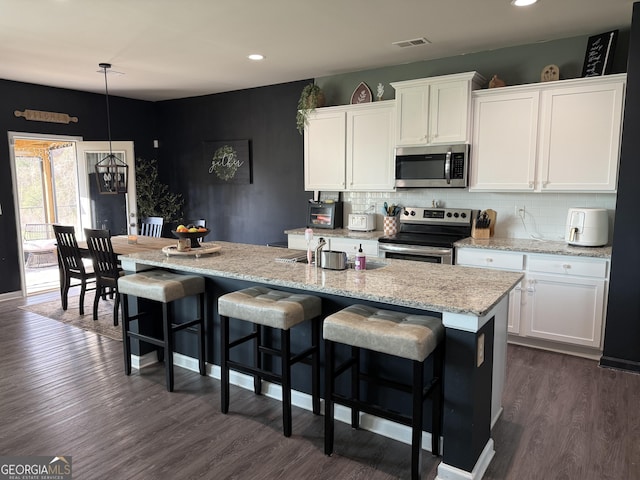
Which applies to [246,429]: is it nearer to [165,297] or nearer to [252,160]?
[165,297]

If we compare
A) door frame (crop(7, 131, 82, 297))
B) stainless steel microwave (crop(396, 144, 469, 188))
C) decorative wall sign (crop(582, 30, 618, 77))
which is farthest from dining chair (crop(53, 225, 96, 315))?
decorative wall sign (crop(582, 30, 618, 77))

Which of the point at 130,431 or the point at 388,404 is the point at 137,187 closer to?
the point at 130,431

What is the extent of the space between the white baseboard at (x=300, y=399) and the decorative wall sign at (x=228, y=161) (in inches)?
124

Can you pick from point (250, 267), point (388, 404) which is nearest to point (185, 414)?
point (250, 267)

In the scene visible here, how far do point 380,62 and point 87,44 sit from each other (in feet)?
8.97

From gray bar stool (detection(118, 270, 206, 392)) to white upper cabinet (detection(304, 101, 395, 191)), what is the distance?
7.63 feet

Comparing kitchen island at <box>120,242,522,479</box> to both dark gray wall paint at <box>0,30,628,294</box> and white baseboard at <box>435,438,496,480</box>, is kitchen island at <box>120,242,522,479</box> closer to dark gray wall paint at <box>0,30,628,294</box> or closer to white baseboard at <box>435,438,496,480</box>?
white baseboard at <box>435,438,496,480</box>

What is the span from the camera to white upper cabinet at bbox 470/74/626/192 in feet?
11.6

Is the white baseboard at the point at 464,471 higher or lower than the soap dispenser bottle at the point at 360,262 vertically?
lower

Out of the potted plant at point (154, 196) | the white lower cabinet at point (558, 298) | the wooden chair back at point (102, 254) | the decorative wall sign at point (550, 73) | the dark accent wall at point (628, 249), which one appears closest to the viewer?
the dark accent wall at point (628, 249)

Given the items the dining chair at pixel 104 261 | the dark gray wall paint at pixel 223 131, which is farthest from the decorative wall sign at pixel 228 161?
the dining chair at pixel 104 261

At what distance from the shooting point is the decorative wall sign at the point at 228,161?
19.9ft

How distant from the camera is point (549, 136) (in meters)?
3.76

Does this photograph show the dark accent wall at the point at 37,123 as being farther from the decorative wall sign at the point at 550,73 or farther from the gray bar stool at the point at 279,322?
the decorative wall sign at the point at 550,73
